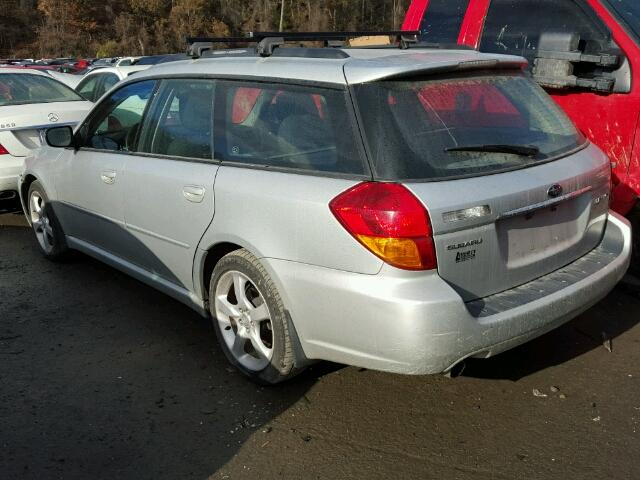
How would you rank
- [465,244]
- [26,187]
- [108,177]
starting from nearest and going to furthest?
[465,244]
[108,177]
[26,187]

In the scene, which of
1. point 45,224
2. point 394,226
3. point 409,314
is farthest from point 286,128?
point 45,224

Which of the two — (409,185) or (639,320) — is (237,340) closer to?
(409,185)

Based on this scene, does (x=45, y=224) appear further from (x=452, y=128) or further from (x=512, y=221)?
(x=512, y=221)

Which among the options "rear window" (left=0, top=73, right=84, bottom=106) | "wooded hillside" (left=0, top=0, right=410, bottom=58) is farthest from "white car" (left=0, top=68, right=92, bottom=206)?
"wooded hillside" (left=0, top=0, right=410, bottom=58)

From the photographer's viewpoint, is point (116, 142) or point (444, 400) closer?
point (444, 400)

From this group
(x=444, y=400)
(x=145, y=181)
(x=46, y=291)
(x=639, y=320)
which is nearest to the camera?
(x=444, y=400)

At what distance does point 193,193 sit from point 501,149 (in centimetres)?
165

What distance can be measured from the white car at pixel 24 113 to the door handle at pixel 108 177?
242 cm

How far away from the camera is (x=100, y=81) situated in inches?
416

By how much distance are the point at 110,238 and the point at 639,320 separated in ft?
11.8

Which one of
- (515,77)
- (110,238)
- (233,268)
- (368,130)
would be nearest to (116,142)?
(110,238)

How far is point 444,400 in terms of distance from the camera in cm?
343

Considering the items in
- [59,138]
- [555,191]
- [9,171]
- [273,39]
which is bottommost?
[9,171]

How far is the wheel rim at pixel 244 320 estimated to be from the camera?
3.49m
